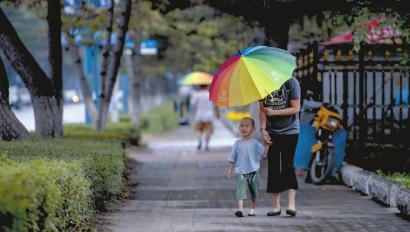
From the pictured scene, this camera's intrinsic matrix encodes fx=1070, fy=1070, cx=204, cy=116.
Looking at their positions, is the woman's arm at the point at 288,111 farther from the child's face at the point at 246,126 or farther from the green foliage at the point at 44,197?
the green foliage at the point at 44,197

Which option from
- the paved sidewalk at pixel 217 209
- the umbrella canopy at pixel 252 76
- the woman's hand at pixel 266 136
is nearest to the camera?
the paved sidewalk at pixel 217 209

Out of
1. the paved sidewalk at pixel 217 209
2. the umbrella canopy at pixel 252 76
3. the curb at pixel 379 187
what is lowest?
the paved sidewalk at pixel 217 209

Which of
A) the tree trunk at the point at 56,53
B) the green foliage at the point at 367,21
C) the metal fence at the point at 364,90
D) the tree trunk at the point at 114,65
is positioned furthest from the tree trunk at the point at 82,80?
the green foliage at the point at 367,21

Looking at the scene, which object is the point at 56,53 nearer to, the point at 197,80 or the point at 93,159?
the point at 93,159

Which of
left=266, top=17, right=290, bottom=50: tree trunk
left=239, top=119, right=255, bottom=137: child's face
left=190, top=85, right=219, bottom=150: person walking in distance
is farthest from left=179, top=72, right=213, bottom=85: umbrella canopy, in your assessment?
left=239, top=119, right=255, bottom=137: child's face

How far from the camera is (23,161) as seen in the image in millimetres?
9641

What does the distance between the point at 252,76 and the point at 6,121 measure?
4.99m

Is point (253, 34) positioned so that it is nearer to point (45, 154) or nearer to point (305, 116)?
point (305, 116)

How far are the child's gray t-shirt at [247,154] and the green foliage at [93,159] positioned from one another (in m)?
1.39

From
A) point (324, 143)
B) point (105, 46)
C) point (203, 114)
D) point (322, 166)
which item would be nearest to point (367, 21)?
point (324, 143)

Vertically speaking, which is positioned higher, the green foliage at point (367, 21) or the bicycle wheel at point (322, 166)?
the green foliage at point (367, 21)

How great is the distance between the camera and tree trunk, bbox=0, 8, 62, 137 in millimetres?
16062

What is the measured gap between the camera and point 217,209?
40.2 feet

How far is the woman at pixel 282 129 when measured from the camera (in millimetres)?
11734
